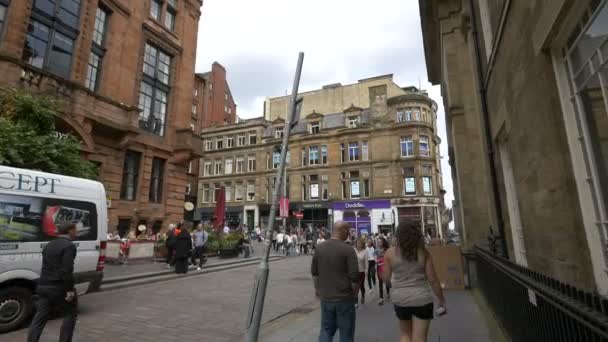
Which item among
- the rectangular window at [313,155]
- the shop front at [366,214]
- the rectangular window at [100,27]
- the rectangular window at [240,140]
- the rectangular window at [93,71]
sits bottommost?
the shop front at [366,214]

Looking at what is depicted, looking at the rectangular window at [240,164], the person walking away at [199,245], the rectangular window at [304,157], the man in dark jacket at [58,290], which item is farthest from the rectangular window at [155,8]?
the rectangular window at [240,164]

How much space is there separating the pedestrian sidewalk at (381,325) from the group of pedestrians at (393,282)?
1.39 meters

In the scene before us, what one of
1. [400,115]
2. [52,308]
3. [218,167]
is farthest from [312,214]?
[52,308]

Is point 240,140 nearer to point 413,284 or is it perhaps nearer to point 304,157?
point 304,157

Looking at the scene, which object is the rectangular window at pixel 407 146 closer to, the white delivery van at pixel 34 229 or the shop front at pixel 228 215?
the shop front at pixel 228 215

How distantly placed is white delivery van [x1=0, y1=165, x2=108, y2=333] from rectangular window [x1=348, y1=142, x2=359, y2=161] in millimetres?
33821

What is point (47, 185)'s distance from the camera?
6.23 m

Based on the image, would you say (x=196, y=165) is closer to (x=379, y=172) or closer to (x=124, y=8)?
(x=379, y=172)

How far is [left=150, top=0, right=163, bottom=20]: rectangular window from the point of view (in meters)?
20.6

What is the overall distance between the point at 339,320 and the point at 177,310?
458 centimetres

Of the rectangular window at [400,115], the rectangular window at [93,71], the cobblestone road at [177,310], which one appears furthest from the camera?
the rectangular window at [400,115]

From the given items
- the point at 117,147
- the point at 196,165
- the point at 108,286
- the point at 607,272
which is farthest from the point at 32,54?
the point at 196,165

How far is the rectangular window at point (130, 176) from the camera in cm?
1736

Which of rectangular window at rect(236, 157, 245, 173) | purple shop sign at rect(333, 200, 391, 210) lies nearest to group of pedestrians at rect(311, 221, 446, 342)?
purple shop sign at rect(333, 200, 391, 210)
